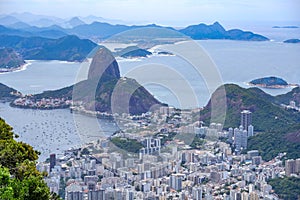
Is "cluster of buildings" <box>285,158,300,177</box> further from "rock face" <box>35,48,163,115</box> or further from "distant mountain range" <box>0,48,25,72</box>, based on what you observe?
"distant mountain range" <box>0,48,25,72</box>

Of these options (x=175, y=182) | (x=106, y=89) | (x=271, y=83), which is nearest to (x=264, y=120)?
(x=106, y=89)

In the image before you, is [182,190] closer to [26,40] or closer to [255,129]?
[255,129]

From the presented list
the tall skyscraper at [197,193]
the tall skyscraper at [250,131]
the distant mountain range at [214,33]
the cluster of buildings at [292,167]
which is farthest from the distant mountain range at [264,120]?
the distant mountain range at [214,33]

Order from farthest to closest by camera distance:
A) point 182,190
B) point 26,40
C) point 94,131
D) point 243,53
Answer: point 26,40 < point 243,53 < point 94,131 < point 182,190

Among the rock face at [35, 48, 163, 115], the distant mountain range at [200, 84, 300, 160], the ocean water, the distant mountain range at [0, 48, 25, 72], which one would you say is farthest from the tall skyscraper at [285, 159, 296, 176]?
the distant mountain range at [0, 48, 25, 72]

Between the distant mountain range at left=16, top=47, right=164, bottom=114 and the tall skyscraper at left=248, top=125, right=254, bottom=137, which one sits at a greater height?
the distant mountain range at left=16, top=47, right=164, bottom=114

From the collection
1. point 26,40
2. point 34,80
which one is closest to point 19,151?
point 34,80

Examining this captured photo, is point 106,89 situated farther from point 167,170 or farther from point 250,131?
point 167,170

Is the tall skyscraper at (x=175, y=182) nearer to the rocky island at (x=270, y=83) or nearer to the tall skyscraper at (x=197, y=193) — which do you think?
the tall skyscraper at (x=197, y=193)
